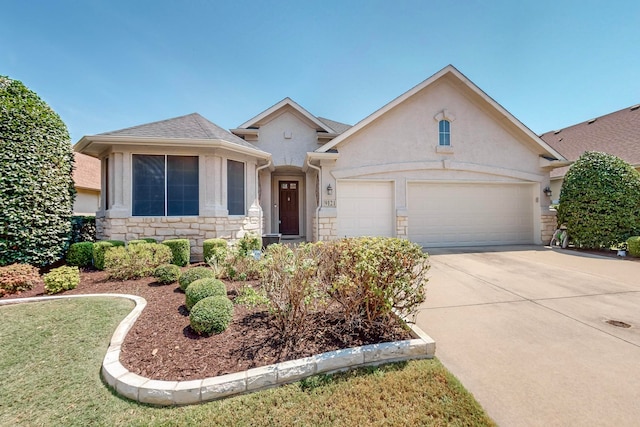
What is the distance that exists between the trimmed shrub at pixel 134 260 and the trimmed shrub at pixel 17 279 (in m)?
1.31

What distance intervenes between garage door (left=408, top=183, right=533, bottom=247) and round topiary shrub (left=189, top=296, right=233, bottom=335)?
873 cm

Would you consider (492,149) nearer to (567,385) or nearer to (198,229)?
(567,385)

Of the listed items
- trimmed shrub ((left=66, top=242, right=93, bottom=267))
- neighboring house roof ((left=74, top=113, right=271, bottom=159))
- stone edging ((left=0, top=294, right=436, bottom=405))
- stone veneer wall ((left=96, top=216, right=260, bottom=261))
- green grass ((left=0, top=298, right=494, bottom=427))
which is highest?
neighboring house roof ((left=74, top=113, right=271, bottom=159))

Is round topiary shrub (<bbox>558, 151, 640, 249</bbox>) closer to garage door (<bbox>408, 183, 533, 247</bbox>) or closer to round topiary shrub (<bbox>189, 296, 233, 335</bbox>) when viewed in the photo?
garage door (<bbox>408, 183, 533, 247</bbox>)

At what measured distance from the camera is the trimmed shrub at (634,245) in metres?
8.28

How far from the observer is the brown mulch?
274 cm

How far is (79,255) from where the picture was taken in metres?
6.65

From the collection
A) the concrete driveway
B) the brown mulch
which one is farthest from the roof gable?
the brown mulch

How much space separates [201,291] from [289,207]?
8.94 m

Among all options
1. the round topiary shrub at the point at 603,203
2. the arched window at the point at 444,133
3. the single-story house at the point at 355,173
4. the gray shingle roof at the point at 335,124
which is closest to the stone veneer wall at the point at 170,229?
the single-story house at the point at 355,173

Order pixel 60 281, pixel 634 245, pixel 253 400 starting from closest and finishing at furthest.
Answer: pixel 253 400, pixel 60 281, pixel 634 245

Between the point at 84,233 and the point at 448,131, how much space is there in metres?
14.0

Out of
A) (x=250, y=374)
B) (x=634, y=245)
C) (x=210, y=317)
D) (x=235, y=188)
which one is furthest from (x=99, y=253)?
(x=634, y=245)

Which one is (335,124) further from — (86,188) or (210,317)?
(86,188)
